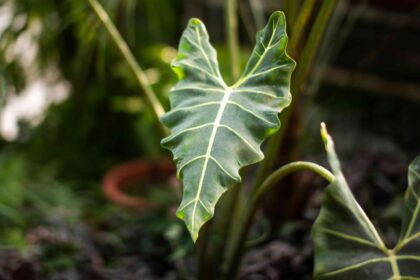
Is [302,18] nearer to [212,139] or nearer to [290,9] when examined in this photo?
[290,9]

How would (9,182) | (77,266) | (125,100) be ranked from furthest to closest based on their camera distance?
1. (125,100)
2. (9,182)
3. (77,266)

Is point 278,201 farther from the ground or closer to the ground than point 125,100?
closer to the ground

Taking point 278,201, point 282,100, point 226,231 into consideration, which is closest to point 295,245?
point 278,201

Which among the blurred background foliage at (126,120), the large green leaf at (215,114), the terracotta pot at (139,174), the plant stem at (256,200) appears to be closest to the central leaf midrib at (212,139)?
the large green leaf at (215,114)

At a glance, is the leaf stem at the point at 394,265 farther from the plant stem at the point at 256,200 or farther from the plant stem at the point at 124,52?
the plant stem at the point at 124,52

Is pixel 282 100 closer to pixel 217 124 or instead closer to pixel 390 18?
pixel 217 124

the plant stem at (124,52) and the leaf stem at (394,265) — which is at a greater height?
the plant stem at (124,52)

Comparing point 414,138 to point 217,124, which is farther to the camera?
point 414,138
